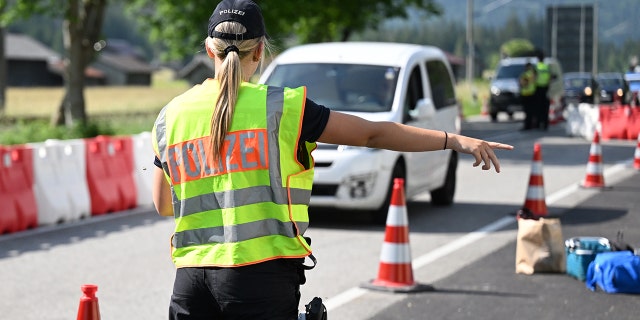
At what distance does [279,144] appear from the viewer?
350 cm

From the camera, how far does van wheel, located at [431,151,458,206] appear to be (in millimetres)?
14008

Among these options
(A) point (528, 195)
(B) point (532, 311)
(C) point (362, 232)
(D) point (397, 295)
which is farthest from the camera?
(A) point (528, 195)

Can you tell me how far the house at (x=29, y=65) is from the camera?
10592cm

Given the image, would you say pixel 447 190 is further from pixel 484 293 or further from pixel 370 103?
pixel 484 293

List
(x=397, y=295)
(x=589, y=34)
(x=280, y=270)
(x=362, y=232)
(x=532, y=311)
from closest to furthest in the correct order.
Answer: (x=280, y=270) < (x=532, y=311) < (x=397, y=295) < (x=362, y=232) < (x=589, y=34)

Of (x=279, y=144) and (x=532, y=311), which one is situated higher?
(x=279, y=144)

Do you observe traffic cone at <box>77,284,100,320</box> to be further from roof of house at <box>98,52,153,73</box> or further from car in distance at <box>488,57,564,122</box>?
roof of house at <box>98,52,153,73</box>

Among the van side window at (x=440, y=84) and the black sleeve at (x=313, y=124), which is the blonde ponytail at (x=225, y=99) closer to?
the black sleeve at (x=313, y=124)

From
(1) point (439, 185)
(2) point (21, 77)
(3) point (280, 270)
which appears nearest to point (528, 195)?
(1) point (439, 185)

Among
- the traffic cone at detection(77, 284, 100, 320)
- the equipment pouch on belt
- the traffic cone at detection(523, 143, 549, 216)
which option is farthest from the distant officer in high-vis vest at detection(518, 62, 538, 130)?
the equipment pouch on belt

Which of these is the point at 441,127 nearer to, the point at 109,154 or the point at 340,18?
the point at 109,154

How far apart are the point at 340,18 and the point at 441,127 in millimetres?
25415

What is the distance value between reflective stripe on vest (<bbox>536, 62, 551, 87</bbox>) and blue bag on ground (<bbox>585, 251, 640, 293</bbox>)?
20240 millimetres

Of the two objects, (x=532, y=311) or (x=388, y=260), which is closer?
(x=532, y=311)
